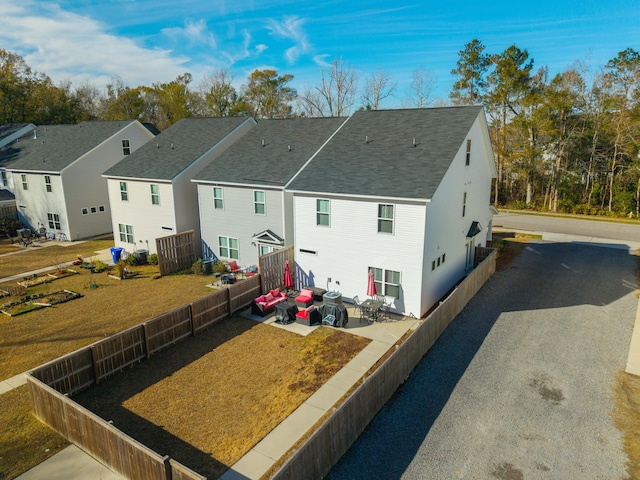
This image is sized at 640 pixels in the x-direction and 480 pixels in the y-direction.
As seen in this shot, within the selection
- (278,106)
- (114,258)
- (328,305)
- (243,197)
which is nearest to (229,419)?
(328,305)

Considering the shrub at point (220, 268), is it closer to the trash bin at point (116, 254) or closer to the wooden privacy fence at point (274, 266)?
the wooden privacy fence at point (274, 266)

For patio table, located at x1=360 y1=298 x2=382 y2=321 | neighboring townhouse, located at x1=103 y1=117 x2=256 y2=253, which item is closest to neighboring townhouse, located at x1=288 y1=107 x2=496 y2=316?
patio table, located at x1=360 y1=298 x2=382 y2=321

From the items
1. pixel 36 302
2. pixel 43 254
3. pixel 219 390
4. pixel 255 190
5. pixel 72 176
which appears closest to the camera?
pixel 219 390

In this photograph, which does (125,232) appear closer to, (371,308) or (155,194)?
(155,194)

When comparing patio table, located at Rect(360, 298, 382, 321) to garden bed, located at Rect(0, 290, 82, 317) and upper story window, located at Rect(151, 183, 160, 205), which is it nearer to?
garden bed, located at Rect(0, 290, 82, 317)

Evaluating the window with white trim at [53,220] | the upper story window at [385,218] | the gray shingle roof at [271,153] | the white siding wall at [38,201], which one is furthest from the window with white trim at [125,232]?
the upper story window at [385,218]

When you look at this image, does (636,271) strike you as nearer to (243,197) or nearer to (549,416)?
(549,416)

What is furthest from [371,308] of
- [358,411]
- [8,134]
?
[8,134]

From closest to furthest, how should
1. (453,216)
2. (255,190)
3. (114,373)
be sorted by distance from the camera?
1. (114,373)
2. (453,216)
3. (255,190)
